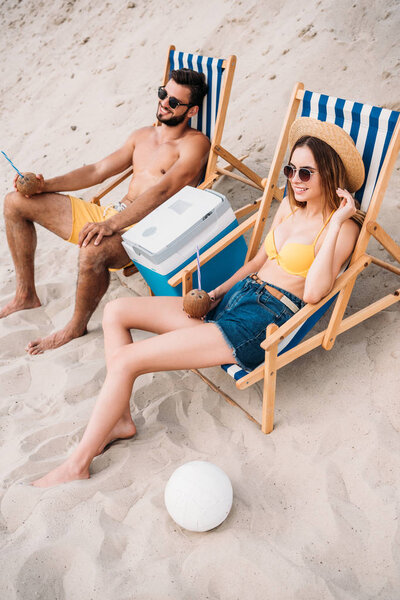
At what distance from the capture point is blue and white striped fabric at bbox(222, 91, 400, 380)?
2479 millimetres

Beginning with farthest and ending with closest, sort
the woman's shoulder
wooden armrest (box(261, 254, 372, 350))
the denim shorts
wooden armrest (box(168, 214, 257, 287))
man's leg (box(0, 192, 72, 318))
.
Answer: man's leg (box(0, 192, 72, 318)) → wooden armrest (box(168, 214, 257, 287)) → the woman's shoulder → the denim shorts → wooden armrest (box(261, 254, 372, 350))

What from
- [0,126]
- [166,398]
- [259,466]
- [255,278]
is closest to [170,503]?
[259,466]

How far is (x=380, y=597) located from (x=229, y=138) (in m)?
3.81

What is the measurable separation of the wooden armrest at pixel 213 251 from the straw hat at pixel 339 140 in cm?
59

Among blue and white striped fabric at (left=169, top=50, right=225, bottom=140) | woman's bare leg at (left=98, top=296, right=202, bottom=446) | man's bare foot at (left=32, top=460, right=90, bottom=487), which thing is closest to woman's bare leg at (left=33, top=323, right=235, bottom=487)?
man's bare foot at (left=32, top=460, right=90, bottom=487)

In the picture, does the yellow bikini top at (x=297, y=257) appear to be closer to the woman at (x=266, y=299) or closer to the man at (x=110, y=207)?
the woman at (x=266, y=299)

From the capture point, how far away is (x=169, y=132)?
11.7 ft

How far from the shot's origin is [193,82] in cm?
346

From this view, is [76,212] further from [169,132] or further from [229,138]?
[229,138]

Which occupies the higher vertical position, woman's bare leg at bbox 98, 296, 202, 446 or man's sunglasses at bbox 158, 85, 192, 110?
man's sunglasses at bbox 158, 85, 192, 110

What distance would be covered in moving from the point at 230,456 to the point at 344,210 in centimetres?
118

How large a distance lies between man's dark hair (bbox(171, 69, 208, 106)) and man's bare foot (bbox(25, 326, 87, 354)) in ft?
5.60

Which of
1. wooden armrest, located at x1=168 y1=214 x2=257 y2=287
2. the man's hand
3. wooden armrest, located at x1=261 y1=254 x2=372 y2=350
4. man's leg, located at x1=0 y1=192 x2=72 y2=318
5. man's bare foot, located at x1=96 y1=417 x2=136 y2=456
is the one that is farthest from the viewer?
man's leg, located at x1=0 y1=192 x2=72 y2=318

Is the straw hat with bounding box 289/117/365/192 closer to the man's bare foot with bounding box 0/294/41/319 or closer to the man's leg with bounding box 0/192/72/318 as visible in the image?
the man's leg with bounding box 0/192/72/318
